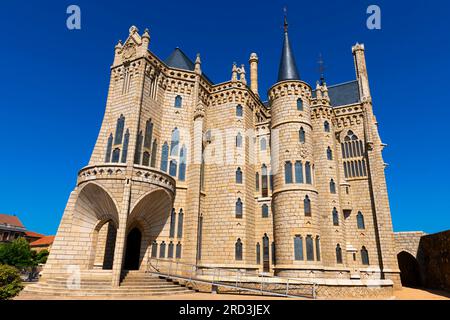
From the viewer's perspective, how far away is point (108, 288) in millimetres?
14547

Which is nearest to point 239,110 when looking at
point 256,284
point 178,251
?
point 178,251

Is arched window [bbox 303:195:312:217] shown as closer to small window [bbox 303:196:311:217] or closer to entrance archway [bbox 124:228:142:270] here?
small window [bbox 303:196:311:217]

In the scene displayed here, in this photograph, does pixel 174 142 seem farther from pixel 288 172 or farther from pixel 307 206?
pixel 307 206

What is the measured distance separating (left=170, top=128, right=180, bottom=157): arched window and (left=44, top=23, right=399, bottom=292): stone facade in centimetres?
13

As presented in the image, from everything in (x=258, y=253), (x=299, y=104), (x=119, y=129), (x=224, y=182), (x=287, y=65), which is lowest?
(x=258, y=253)

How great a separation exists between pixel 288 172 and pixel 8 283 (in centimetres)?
1861

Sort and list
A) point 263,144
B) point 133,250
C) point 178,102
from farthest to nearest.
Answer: point 263,144, point 178,102, point 133,250

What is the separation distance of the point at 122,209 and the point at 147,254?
13.6ft

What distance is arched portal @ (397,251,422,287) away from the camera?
30011mm

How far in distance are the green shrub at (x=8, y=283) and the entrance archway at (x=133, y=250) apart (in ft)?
30.6

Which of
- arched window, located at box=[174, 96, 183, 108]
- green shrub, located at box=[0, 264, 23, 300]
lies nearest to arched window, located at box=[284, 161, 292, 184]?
arched window, located at box=[174, 96, 183, 108]

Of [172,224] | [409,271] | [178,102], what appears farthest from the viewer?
[409,271]

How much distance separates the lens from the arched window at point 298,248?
68.4 feet

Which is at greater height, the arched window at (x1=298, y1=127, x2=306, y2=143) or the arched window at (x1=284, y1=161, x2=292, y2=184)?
the arched window at (x1=298, y1=127, x2=306, y2=143)
